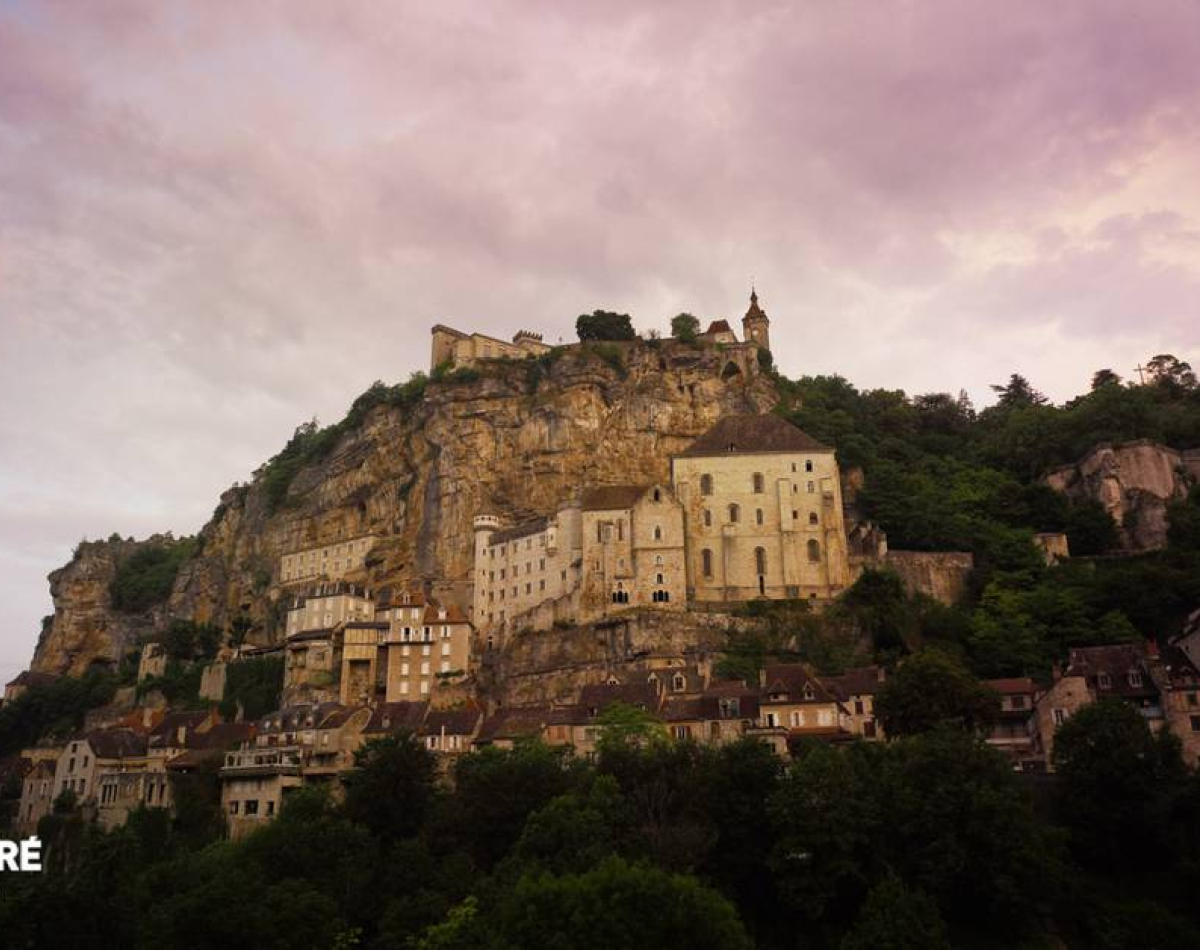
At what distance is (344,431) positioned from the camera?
10744 centimetres

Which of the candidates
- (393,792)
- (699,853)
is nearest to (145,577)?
(393,792)

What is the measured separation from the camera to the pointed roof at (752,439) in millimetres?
79062

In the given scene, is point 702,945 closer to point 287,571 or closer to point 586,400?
point 586,400

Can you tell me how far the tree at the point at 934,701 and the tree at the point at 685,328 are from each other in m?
48.5

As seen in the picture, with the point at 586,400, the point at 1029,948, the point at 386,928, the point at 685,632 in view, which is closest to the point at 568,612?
the point at 685,632

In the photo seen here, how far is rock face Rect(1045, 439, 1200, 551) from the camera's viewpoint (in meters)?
77.1

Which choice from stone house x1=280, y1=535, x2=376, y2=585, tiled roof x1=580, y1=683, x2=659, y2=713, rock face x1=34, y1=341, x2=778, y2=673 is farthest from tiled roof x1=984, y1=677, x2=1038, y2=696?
stone house x1=280, y1=535, x2=376, y2=585

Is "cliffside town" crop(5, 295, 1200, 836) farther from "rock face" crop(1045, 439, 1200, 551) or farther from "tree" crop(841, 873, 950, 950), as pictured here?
"tree" crop(841, 873, 950, 950)

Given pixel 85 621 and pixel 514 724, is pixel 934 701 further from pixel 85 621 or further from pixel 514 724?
pixel 85 621

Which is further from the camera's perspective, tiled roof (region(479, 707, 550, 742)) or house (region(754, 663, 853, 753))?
tiled roof (region(479, 707, 550, 742))

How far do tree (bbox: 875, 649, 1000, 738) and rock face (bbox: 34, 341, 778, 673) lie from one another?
37.9m

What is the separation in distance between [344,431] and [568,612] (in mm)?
41571

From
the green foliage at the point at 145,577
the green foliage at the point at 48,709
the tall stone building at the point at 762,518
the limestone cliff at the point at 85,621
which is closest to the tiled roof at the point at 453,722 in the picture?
the tall stone building at the point at 762,518

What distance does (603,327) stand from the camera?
4043 inches
